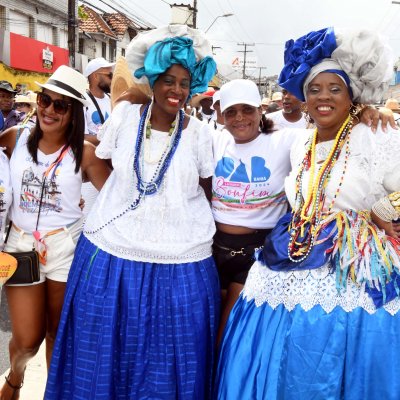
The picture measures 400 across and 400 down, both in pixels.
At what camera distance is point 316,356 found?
194 centimetres

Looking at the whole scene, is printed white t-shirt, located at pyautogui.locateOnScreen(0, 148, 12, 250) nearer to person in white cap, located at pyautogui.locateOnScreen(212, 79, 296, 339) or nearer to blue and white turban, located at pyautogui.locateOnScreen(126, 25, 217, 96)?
blue and white turban, located at pyautogui.locateOnScreen(126, 25, 217, 96)

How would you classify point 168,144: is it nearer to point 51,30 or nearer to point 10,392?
point 10,392

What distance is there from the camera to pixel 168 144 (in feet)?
8.14

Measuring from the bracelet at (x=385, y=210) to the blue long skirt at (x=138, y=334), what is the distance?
0.97m

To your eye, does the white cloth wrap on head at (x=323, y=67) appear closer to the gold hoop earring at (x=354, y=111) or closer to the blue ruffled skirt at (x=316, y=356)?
the gold hoop earring at (x=354, y=111)

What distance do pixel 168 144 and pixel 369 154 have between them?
105 cm

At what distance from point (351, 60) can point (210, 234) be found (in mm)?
1145

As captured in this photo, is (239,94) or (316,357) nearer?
(316,357)

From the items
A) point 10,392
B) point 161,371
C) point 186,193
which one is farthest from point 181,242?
point 10,392

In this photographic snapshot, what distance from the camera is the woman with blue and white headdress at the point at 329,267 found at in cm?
191

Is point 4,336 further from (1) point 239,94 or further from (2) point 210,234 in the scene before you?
(1) point 239,94

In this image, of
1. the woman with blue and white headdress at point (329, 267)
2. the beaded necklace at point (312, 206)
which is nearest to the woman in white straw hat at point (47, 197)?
the woman with blue and white headdress at point (329, 267)

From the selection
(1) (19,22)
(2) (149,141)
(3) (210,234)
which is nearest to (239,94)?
(2) (149,141)

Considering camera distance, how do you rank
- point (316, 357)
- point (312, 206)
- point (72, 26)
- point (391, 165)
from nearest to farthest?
point (316, 357) → point (391, 165) → point (312, 206) → point (72, 26)
